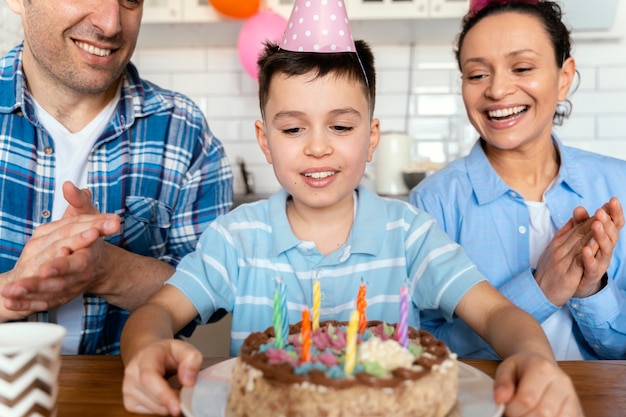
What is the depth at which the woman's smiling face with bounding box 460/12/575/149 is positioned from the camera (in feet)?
5.49

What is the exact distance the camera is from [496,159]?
5.94ft

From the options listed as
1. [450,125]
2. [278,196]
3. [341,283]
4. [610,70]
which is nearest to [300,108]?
[278,196]

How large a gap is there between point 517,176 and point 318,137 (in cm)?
71

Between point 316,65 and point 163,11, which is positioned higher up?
point 163,11

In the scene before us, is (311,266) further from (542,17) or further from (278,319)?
(542,17)

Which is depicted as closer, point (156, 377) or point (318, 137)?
point (156, 377)

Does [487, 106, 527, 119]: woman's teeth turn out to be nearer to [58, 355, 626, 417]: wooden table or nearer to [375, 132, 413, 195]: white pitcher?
[58, 355, 626, 417]: wooden table

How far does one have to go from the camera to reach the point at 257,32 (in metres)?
2.96

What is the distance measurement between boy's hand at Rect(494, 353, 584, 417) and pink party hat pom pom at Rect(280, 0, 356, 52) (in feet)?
2.59

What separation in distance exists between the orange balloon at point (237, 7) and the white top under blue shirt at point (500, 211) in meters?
1.54

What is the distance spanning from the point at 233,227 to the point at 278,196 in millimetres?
127

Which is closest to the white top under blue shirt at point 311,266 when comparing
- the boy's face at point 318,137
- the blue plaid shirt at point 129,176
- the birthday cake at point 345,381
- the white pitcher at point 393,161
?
the boy's face at point 318,137

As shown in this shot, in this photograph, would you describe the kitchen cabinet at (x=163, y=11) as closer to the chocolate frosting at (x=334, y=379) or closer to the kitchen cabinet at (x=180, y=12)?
the kitchen cabinet at (x=180, y=12)

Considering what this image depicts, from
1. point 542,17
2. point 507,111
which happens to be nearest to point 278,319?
point 507,111
